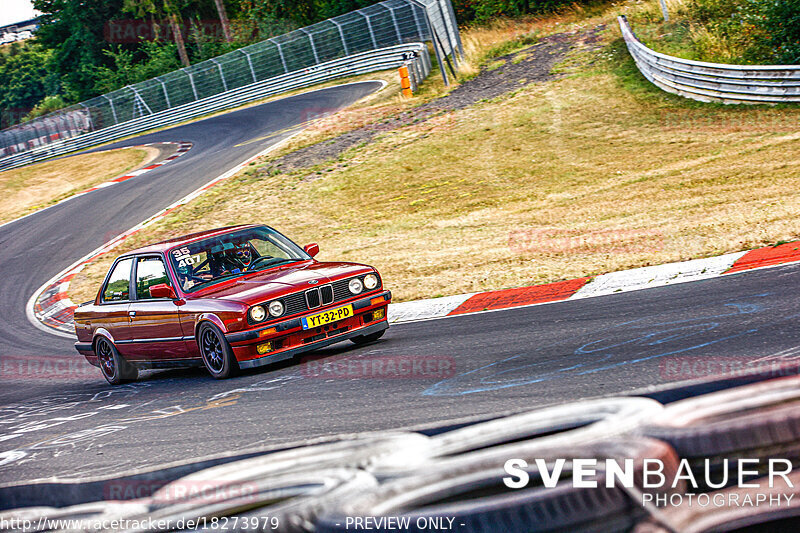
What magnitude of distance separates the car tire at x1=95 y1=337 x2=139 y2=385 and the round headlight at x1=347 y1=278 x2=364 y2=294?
286cm

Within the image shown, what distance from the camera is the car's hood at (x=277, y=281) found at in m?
7.62

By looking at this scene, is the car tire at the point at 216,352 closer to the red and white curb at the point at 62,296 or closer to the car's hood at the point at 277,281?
the car's hood at the point at 277,281

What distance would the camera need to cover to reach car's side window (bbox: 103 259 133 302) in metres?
8.98

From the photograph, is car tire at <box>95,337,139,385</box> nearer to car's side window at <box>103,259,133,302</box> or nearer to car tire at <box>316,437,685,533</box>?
car's side window at <box>103,259,133,302</box>

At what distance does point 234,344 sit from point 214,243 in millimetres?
1646

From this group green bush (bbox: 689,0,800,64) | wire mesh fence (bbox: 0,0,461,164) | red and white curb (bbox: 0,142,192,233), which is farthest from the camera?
wire mesh fence (bbox: 0,0,461,164)

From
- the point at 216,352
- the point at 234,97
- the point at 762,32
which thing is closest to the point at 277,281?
the point at 216,352

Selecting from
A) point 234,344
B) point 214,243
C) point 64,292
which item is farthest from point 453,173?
point 234,344

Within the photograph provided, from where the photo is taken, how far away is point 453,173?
59.5ft

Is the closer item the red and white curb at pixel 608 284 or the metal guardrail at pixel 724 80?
the red and white curb at pixel 608 284

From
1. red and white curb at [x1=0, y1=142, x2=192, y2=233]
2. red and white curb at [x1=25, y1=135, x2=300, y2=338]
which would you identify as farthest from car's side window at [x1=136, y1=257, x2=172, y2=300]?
red and white curb at [x1=0, y1=142, x2=192, y2=233]

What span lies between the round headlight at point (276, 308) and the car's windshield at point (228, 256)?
110 cm

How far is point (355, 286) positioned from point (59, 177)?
86.4 feet

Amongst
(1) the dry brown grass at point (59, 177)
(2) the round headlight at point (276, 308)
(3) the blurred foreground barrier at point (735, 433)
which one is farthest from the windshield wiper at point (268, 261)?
(1) the dry brown grass at point (59, 177)
